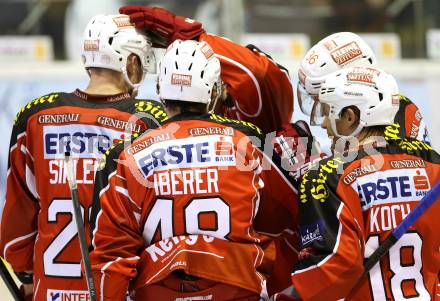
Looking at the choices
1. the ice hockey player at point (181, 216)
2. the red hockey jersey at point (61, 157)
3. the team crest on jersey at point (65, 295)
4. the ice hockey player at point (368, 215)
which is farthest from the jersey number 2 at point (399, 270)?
the team crest on jersey at point (65, 295)

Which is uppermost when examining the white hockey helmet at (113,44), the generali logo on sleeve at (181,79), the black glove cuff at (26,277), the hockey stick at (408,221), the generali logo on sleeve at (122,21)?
the generali logo on sleeve at (122,21)

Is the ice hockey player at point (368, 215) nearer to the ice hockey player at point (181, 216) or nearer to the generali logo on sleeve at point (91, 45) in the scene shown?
the ice hockey player at point (181, 216)

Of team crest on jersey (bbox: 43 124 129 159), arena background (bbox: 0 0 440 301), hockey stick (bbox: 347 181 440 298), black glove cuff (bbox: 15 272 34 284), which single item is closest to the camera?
hockey stick (bbox: 347 181 440 298)

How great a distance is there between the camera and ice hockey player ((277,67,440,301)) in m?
2.49

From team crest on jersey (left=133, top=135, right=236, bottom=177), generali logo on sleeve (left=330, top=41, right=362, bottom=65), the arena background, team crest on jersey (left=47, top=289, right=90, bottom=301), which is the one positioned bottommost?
team crest on jersey (left=47, top=289, right=90, bottom=301)

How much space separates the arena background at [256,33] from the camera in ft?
20.3

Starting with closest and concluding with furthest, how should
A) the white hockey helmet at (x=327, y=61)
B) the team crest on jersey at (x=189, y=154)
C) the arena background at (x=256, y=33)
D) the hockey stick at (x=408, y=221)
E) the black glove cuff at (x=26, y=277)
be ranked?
the hockey stick at (x=408, y=221) → the team crest on jersey at (x=189, y=154) → the white hockey helmet at (x=327, y=61) → the black glove cuff at (x=26, y=277) → the arena background at (x=256, y=33)

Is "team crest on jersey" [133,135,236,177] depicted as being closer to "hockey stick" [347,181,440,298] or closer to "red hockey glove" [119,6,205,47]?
"hockey stick" [347,181,440,298]

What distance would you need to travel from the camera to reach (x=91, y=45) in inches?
118

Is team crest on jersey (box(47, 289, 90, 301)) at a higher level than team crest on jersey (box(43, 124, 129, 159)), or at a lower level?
lower

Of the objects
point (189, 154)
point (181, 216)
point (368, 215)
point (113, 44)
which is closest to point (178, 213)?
point (181, 216)

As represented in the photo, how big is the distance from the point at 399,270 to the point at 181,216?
60cm

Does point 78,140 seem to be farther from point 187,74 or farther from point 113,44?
point 187,74

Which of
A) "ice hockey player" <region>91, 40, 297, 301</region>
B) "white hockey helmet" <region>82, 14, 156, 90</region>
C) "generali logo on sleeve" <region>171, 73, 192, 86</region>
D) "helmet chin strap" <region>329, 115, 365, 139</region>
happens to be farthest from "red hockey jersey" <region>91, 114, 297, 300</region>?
"white hockey helmet" <region>82, 14, 156, 90</region>
